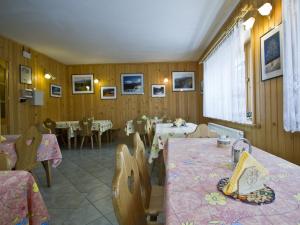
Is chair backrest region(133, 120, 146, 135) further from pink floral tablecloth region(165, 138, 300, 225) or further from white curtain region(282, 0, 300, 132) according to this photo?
pink floral tablecloth region(165, 138, 300, 225)

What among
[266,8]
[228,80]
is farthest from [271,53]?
[228,80]

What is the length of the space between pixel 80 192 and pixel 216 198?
2.29 metres

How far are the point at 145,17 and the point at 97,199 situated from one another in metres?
3.00

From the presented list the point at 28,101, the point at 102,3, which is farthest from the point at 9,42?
the point at 102,3

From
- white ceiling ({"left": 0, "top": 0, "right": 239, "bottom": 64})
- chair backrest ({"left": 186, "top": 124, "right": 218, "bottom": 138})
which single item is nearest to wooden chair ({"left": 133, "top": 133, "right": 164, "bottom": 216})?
chair backrest ({"left": 186, "top": 124, "right": 218, "bottom": 138})

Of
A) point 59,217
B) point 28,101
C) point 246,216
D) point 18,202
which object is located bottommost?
point 59,217

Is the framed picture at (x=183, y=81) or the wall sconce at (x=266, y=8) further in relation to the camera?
the framed picture at (x=183, y=81)

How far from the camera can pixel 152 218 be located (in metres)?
1.32

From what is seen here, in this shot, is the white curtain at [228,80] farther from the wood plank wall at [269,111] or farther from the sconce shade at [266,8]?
the sconce shade at [266,8]

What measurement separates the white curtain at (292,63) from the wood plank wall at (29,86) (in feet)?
16.4

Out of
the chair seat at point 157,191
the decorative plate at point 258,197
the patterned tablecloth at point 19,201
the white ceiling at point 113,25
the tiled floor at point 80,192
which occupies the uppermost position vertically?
the white ceiling at point 113,25

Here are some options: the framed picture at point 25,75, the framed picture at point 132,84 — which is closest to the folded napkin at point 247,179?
the framed picture at point 25,75

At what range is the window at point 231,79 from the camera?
2.97m

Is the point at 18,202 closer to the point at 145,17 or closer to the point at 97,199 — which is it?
the point at 97,199
